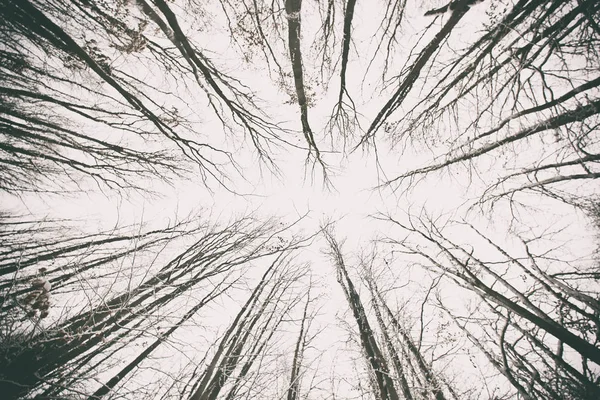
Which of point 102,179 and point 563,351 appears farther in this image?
point 102,179

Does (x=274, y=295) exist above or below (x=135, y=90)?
below

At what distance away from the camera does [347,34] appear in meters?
2.97

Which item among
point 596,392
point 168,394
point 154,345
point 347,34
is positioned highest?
point 347,34

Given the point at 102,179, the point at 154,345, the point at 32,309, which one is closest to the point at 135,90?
the point at 102,179

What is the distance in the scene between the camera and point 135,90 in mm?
4266

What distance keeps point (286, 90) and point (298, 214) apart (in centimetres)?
326

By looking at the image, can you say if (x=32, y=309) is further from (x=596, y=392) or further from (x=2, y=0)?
(x=596, y=392)

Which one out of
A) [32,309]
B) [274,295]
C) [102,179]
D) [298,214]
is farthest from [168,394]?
[102,179]

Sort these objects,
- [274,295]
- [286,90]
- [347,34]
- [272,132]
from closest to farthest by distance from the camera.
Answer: [347,34]
[286,90]
[272,132]
[274,295]

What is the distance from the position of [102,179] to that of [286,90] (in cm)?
561

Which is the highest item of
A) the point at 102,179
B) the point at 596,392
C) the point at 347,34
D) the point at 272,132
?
Result: the point at 102,179

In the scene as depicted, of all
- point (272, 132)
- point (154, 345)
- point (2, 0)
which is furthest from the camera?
point (154, 345)

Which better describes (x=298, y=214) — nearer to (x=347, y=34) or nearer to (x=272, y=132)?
(x=272, y=132)

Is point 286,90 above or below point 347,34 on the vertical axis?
above
